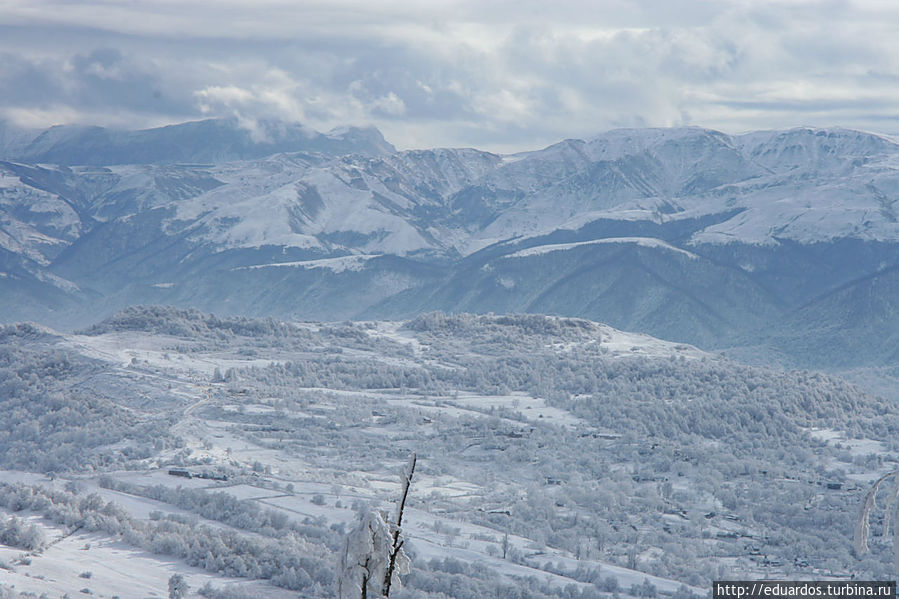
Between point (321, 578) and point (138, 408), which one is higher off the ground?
point (138, 408)

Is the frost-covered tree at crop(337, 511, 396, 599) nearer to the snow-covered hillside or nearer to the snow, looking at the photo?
the snow-covered hillside

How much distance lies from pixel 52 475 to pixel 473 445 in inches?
1957

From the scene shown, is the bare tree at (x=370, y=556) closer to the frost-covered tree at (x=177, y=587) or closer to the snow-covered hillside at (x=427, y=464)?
the snow-covered hillside at (x=427, y=464)

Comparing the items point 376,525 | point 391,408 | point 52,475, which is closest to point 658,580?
point 52,475

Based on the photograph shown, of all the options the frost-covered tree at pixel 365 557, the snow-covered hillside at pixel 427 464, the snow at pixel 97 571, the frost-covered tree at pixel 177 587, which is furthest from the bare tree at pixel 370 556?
the snow at pixel 97 571

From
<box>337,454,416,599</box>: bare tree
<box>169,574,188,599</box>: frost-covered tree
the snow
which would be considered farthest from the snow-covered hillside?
<box>337,454,416,599</box>: bare tree

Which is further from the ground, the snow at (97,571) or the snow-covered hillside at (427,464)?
the snow-covered hillside at (427,464)

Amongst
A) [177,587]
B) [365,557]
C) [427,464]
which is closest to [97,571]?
[177,587]

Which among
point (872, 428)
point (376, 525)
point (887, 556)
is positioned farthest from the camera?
point (872, 428)

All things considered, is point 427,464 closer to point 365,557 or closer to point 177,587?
point 177,587

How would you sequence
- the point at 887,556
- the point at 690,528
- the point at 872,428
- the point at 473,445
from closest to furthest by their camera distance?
the point at 887,556 < the point at 690,528 < the point at 473,445 < the point at 872,428

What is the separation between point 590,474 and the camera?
121 m

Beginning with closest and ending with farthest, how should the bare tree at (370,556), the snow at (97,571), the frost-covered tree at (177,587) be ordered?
1. the bare tree at (370,556)
2. the frost-covered tree at (177,587)
3. the snow at (97,571)

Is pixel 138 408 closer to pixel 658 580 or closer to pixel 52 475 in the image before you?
pixel 52 475
